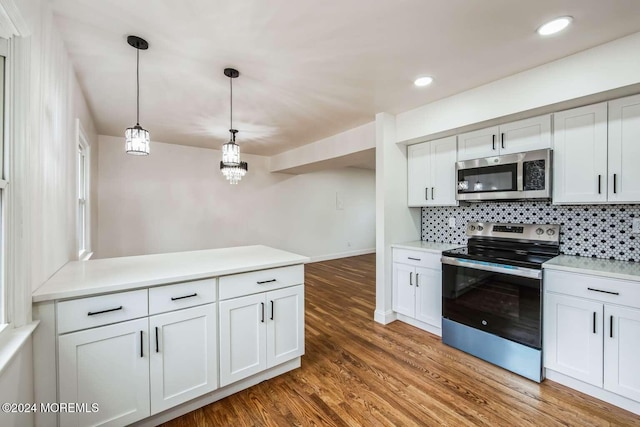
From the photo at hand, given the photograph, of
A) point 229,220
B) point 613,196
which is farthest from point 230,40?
point 229,220

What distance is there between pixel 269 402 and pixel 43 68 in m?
2.44

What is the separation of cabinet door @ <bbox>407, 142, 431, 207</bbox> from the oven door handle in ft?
2.79

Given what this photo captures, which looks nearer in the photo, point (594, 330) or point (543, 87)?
point (594, 330)

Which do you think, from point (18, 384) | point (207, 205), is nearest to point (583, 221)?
point (18, 384)

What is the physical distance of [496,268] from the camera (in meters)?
2.33

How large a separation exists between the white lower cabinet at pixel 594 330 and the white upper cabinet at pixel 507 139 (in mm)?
1113

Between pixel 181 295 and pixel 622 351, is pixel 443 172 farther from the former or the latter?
pixel 181 295

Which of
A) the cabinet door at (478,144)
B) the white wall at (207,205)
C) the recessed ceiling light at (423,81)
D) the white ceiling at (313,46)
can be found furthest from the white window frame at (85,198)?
the cabinet door at (478,144)

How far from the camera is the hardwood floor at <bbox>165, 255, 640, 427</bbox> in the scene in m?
1.76

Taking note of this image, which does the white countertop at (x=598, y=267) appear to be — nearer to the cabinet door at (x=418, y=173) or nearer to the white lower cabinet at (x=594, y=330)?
the white lower cabinet at (x=594, y=330)

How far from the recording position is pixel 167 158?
4.86 meters

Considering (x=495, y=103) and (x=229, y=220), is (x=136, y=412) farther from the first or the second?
(x=229, y=220)

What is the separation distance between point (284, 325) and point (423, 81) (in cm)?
239

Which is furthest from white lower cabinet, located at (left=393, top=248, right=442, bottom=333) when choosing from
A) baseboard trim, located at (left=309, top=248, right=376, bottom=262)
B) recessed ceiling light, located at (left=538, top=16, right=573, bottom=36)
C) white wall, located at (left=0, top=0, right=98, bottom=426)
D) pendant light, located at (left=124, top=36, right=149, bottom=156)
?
baseboard trim, located at (left=309, top=248, right=376, bottom=262)
